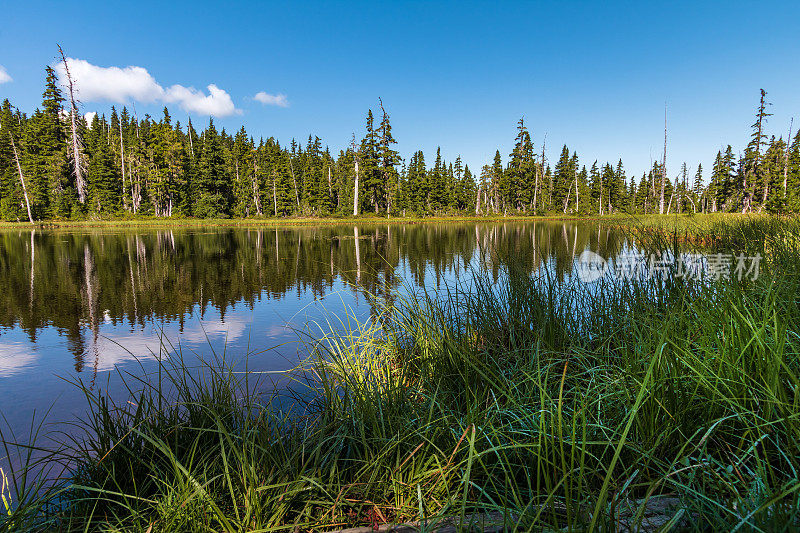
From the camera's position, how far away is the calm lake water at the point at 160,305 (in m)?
4.77

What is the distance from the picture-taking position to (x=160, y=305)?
838cm

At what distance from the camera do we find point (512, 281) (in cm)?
504

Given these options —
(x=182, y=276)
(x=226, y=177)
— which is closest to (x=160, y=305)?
(x=182, y=276)

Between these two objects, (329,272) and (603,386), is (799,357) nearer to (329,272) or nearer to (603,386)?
(603,386)

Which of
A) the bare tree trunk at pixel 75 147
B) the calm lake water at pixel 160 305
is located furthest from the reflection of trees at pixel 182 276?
the bare tree trunk at pixel 75 147

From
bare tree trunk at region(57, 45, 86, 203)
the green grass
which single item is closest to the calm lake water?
the green grass

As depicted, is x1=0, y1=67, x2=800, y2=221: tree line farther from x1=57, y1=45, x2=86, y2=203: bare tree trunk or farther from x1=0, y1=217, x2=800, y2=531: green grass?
x1=0, y1=217, x2=800, y2=531: green grass

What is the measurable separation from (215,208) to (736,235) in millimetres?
47377

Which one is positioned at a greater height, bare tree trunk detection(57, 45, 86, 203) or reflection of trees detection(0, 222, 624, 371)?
bare tree trunk detection(57, 45, 86, 203)

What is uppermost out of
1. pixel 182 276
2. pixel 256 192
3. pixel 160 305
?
pixel 256 192

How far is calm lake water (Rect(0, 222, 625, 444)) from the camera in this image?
477 cm

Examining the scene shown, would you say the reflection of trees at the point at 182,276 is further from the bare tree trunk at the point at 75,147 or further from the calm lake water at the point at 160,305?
the bare tree trunk at the point at 75,147

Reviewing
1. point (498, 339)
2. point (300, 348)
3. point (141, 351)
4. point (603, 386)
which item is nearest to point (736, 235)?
point (498, 339)

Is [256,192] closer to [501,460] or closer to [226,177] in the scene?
[226,177]
